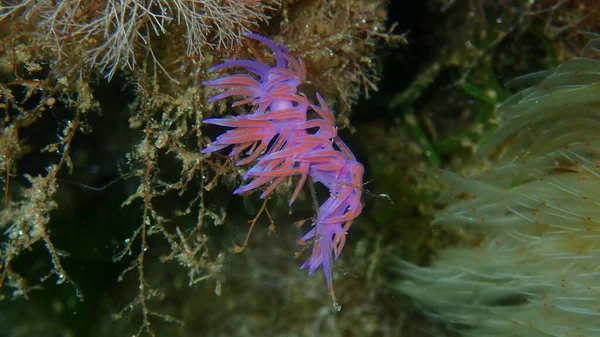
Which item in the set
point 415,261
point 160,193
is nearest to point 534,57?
point 415,261

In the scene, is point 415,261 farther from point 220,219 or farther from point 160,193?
point 160,193

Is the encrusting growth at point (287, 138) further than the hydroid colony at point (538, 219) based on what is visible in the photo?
No

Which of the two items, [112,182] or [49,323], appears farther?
[49,323]

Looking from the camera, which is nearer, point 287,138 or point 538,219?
point 287,138

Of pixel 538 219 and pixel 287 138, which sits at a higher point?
pixel 287 138
